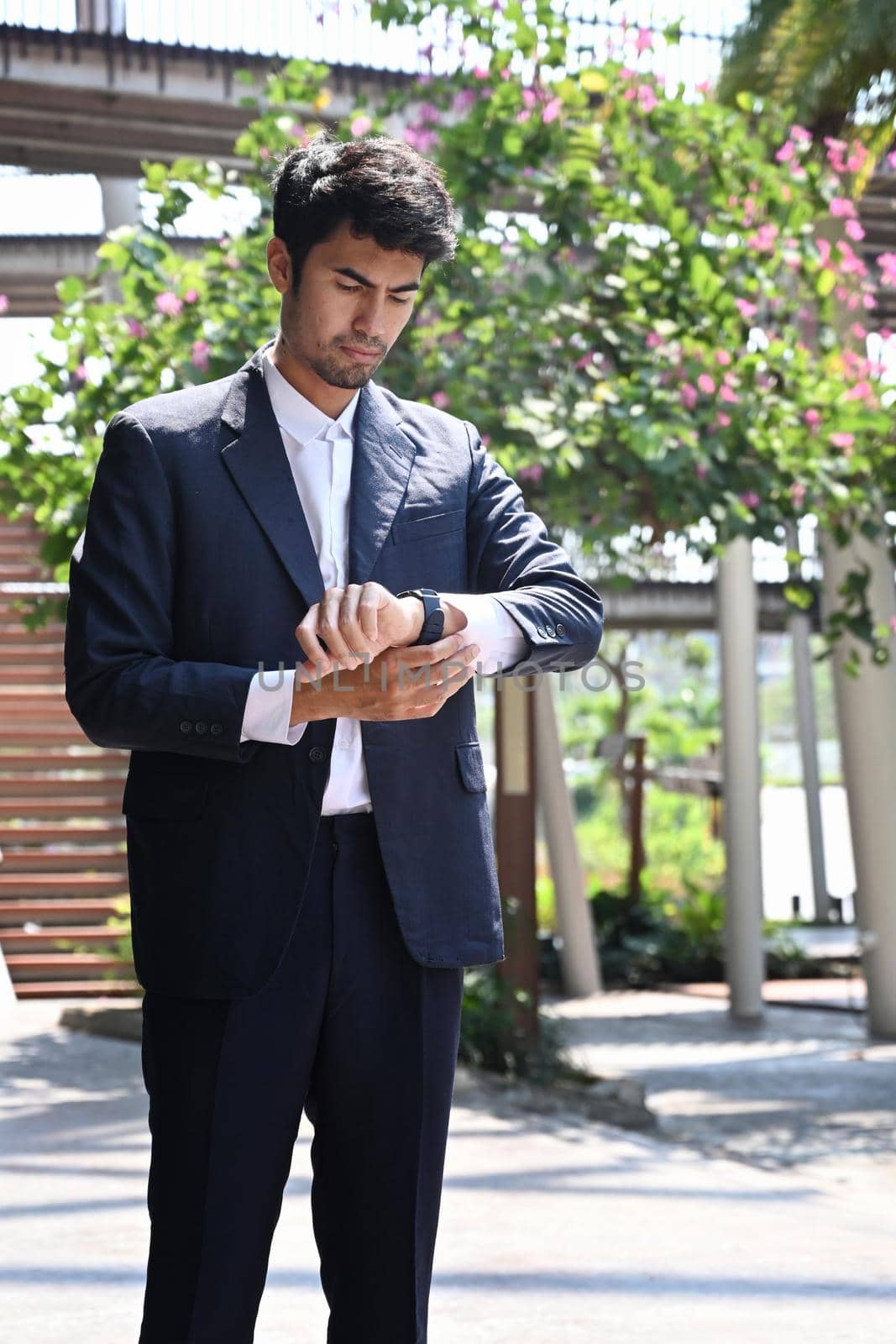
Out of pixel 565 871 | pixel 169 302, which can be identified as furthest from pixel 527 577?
pixel 565 871

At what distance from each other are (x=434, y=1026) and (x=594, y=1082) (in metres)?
5.13

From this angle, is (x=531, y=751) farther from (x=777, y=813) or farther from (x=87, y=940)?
(x=777, y=813)

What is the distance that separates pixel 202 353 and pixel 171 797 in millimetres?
4243

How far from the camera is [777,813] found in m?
41.6

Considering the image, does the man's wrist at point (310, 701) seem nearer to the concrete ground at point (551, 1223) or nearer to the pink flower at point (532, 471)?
the concrete ground at point (551, 1223)

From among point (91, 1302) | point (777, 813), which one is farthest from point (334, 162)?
point (777, 813)

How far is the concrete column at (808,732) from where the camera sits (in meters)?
16.7

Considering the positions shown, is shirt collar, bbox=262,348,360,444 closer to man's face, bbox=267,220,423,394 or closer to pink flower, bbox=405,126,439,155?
man's face, bbox=267,220,423,394

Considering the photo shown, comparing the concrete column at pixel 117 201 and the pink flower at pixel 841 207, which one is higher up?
the concrete column at pixel 117 201

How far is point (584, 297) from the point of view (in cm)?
602

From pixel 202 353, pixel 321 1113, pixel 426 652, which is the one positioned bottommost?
pixel 321 1113

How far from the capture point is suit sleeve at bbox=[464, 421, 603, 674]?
5.79ft

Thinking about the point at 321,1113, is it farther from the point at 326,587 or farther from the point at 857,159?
the point at 857,159

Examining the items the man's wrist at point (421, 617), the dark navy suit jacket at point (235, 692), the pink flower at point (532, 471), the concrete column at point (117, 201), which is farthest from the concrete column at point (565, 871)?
the man's wrist at point (421, 617)
